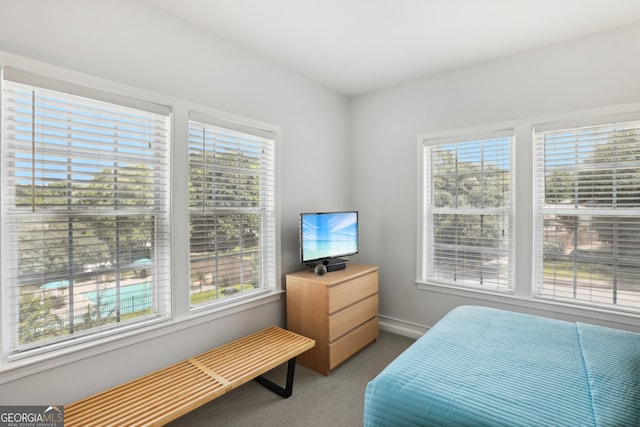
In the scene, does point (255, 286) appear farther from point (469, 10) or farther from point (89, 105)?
point (469, 10)

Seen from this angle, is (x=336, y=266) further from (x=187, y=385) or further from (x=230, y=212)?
(x=187, y=385)

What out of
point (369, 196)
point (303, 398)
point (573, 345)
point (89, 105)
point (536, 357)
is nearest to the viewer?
point (536, 357)

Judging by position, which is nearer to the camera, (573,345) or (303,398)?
(573,345)

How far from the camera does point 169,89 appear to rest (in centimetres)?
218

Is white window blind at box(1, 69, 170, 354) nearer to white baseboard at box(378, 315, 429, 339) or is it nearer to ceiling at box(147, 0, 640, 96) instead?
ceiling at box(147, 0, 640, 96)

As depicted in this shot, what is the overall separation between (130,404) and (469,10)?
321cm

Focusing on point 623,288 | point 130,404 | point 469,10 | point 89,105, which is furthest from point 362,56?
point 130,404

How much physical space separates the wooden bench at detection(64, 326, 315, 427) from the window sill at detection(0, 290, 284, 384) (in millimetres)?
229

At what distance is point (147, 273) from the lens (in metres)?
2.12

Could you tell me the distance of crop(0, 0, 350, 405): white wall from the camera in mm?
1679

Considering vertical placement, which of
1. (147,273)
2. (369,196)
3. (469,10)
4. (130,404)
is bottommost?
(130,404)

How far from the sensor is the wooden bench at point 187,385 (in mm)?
1620

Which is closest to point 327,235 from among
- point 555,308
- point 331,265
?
point 331,265

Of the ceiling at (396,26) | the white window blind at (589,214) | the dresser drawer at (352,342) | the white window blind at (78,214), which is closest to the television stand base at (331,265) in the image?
the dresser drawer at (352,342)
